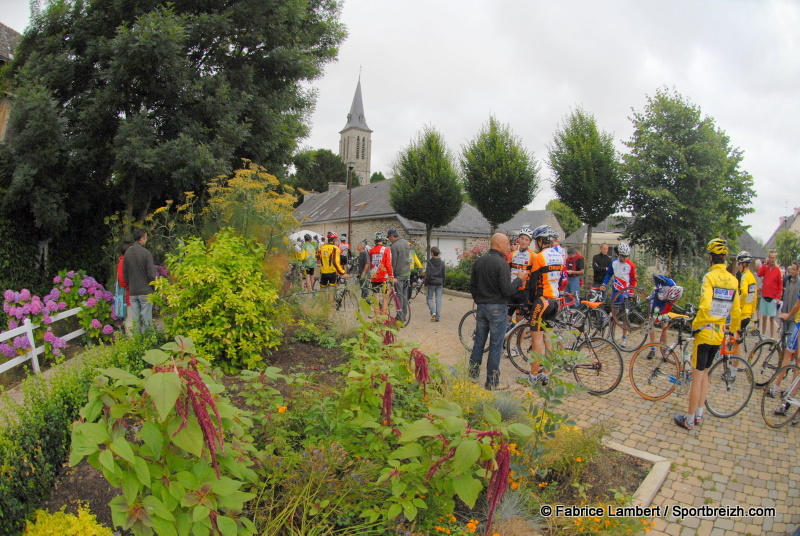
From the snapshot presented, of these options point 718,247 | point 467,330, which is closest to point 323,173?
point 467,330

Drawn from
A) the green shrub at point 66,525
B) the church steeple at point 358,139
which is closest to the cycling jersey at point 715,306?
the green shrub at point 66,525

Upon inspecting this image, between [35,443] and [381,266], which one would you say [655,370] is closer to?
[381,266]

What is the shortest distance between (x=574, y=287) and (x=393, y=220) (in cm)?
2170

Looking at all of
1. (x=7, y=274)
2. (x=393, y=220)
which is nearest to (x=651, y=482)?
(x=7, y=274)

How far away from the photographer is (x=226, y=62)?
10344 millimetres

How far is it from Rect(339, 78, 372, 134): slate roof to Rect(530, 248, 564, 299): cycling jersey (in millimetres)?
67207

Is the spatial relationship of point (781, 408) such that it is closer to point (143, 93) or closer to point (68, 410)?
point (68, 410)

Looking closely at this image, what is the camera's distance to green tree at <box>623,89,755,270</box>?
12.3 metres

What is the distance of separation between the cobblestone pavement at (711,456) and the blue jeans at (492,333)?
0.35m

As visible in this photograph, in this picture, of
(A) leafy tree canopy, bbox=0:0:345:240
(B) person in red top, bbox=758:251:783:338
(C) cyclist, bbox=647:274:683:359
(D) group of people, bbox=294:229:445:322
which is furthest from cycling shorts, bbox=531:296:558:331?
(A) leafy tree canopy, bbox=0:0:345:240

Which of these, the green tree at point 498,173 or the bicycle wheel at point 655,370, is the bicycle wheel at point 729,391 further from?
the green tree at point 498,173

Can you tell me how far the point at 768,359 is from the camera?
6.68 m

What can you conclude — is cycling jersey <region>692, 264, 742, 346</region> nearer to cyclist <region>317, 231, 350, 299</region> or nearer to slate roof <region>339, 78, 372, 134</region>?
cyclist <region>317, 231, 350, 299</region>

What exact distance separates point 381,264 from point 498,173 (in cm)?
1167
